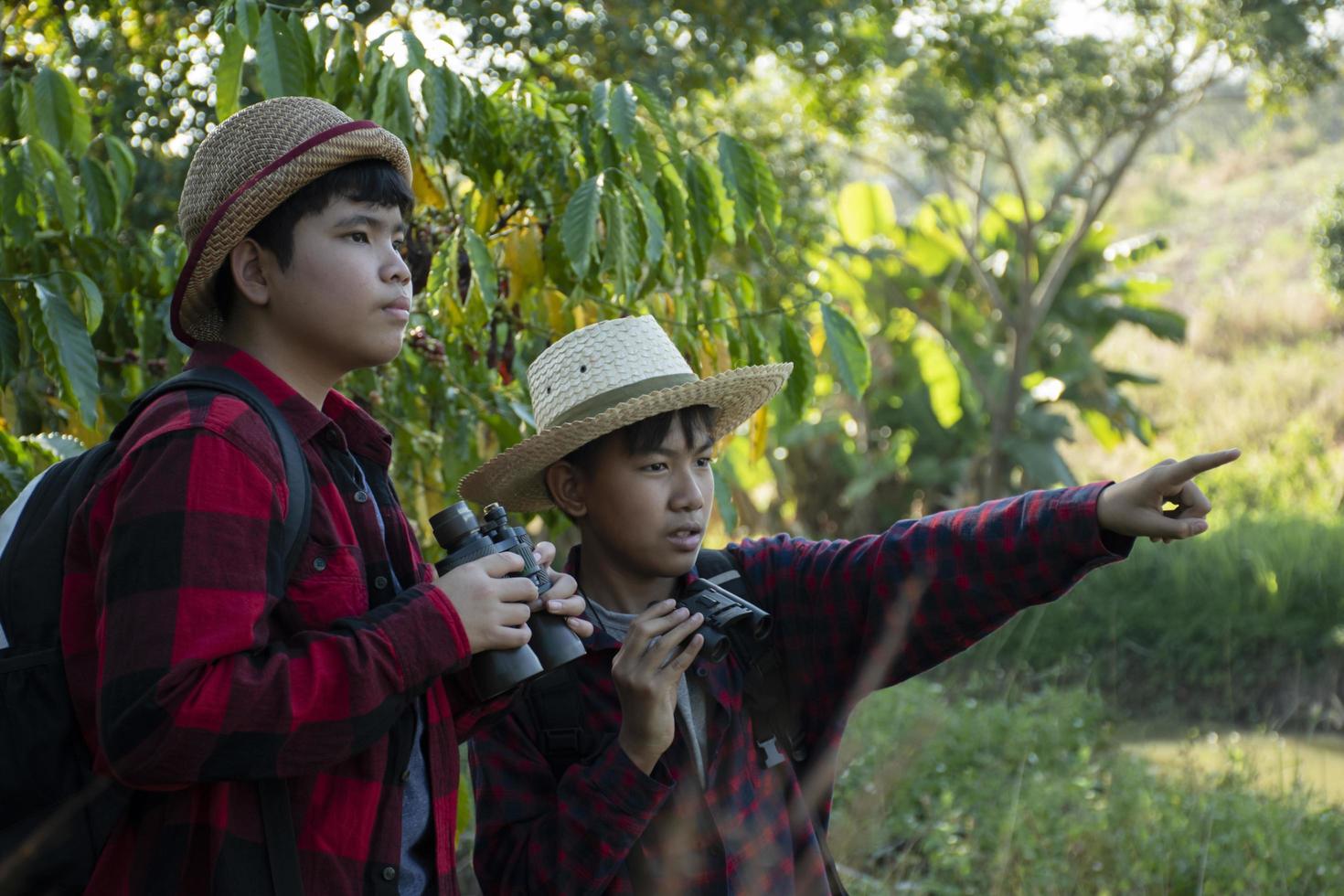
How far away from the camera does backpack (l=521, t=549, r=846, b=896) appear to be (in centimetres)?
183

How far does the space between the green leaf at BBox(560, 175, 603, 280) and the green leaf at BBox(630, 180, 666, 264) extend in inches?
2.7

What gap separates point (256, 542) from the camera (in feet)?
4.40

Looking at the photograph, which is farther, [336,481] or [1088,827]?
[1088,827]

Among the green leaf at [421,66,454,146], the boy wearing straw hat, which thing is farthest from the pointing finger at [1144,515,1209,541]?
the green leaf at [421,66,454,146]

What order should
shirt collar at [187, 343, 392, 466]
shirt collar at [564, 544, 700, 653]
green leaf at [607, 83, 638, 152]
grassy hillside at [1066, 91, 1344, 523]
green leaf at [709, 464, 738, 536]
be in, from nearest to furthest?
shirt collar at [187, 343, 392, 466] → shirt collar at [564, 544, 700, 653] → green leaf at [607, 83, 638, 152] → green leaf at [709, 464, 738, 536] → grassy hillside at [1066, 91, 1344, 523]

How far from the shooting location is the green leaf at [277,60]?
7.45 feet

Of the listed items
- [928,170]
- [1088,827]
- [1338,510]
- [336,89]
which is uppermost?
[336,89]

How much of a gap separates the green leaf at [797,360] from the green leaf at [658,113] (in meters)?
0.38

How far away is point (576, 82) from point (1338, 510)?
6.88 metres

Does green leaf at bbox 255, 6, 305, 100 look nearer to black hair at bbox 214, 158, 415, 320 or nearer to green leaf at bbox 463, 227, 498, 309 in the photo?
green leaf at bbox 463, 227, 498, 309

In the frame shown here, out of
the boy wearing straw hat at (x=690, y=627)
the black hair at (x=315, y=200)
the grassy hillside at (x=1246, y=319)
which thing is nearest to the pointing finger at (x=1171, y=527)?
the boy wearing straw hat at (x=690, y=627)

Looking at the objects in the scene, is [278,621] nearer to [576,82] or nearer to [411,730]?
[411,730]

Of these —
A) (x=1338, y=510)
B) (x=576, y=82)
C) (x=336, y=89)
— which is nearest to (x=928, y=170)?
(x=1338, y=510)

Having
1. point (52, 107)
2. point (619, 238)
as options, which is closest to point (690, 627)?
point (619, 238)
